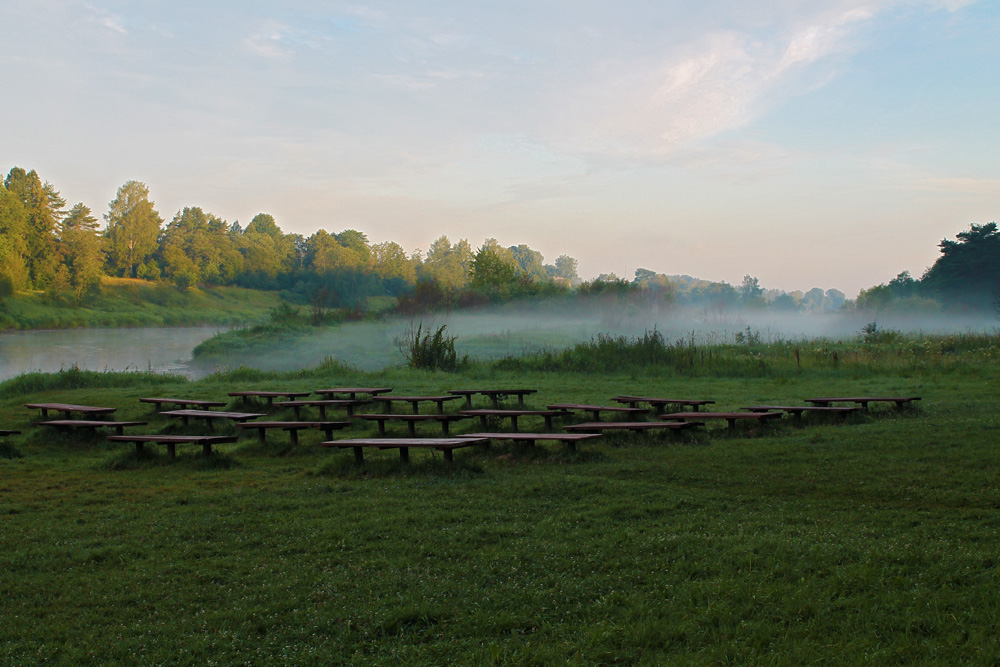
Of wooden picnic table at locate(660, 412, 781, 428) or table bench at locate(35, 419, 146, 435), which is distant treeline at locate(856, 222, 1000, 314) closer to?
wooden picnic table at locate(660, 412, 781, 428)

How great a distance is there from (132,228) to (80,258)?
1668cm

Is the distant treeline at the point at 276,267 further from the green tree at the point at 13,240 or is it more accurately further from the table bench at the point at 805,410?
the table bench at the point at 805,410

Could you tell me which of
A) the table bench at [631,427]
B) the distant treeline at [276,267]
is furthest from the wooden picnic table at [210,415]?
the distant treeline at [276,267]

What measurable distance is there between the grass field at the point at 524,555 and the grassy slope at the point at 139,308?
56.8 meters

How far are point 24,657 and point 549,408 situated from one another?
9300 millimetres

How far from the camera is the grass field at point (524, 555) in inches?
147

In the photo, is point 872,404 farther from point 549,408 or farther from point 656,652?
point 656,652

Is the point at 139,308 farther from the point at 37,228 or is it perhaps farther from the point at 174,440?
the point at 174,440

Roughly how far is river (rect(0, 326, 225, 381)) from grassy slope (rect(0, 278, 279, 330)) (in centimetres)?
188

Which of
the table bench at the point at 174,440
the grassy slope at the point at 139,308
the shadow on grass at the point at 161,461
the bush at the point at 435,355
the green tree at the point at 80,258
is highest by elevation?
the green tree at the point at 80,258

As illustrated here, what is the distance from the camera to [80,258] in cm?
6456

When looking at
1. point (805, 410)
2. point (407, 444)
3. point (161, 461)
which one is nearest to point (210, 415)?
point (161, 461)

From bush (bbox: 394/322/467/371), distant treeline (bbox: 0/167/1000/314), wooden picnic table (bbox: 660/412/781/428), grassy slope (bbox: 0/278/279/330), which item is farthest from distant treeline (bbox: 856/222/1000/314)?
grassy slope (bbox: 0/278/279/330)

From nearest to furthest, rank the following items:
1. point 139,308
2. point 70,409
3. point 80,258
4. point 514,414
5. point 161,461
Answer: point 161,461 → point 514,414 → point 70,409 → point 80,258 → point 139,308
